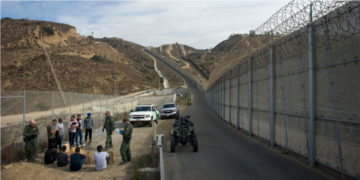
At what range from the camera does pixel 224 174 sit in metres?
7.96

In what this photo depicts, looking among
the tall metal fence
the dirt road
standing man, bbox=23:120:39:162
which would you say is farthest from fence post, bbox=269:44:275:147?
standing man, bbox=23:120:39:162

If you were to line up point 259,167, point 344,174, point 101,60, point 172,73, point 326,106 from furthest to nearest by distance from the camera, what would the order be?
point 172,73, point 101,60, point 259,167, point 326,106, point 344,174

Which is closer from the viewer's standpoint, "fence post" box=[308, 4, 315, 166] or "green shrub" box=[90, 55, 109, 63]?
"fence post" box=[308, 4, 315, 166]

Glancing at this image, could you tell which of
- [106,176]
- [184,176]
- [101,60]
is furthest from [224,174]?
[101,60]

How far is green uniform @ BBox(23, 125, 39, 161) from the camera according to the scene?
37.0ft

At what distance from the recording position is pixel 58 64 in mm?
59688

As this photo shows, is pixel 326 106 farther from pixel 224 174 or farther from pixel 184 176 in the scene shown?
pixel 184 176

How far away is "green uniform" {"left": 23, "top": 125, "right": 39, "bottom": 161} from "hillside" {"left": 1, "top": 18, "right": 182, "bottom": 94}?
38.6 m

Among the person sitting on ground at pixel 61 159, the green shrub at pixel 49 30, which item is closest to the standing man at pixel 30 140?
the person sitting on ground at pixel 61 159

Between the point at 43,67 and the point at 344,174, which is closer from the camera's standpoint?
the point at 344,174

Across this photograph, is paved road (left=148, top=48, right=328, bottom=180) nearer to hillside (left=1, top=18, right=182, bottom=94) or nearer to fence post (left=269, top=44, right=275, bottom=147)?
fence post (left=269, top=44, right=275, bottom=147)

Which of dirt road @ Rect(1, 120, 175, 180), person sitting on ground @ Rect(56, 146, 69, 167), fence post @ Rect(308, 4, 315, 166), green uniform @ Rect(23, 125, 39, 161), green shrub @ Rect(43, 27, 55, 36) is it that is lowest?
dirt road @ Rect(1, 120, 175, 180)

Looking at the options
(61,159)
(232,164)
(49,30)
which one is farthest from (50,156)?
(49,30)

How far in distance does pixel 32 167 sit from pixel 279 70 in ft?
32.3
